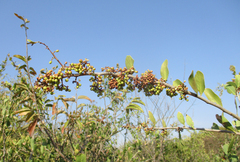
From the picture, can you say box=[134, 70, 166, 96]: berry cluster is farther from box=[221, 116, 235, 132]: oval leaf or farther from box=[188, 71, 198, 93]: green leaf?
box=[221, 116, 235, 132]: oval leaf

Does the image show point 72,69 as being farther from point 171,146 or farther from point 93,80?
point 171,146

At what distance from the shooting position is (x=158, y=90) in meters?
1.66

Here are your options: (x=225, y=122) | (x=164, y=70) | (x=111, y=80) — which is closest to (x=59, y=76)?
(x=111, y=80)

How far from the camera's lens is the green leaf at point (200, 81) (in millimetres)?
1355

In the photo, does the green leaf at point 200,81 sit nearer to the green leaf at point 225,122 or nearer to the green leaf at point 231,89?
the green leaf at point 225,122

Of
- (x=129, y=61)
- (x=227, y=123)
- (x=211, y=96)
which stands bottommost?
(x=227, y=123)

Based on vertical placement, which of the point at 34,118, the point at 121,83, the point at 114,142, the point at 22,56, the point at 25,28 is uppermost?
the point at 25,28

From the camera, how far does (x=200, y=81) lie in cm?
138

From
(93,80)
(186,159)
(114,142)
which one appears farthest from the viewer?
(186,159)

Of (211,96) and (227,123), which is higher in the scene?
(211,96)

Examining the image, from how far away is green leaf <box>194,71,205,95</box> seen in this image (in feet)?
4.45

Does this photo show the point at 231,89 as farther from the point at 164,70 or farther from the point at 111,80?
the point at 111,80

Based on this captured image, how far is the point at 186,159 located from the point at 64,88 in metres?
6.01

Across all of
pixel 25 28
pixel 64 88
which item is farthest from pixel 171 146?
pixel 25 28
